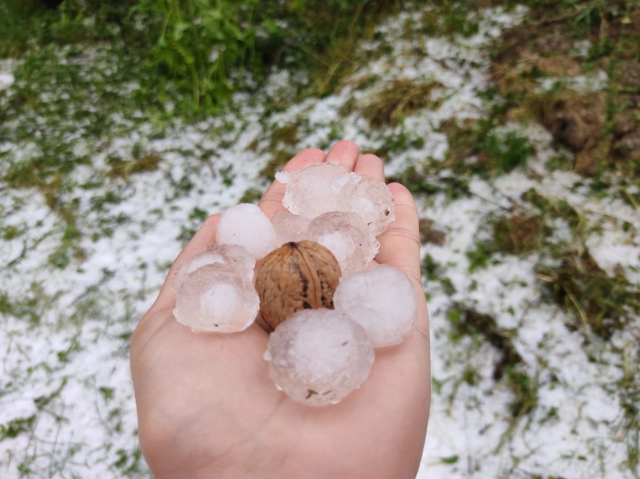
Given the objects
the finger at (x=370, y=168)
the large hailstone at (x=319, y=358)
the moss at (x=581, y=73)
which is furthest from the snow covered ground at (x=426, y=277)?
the large hailstone at (x=319, y=358)

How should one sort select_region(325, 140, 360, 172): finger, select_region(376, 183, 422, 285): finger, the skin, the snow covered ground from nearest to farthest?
the skin
select_region(376, 183, 422, 285): finger
the snow covered ground
select_region(325, 140, 360, 172): finger

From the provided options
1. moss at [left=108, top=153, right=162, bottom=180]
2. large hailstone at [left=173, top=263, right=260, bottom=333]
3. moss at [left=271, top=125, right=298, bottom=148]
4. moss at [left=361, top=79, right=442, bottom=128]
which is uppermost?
large hailstone at [left=173, top=263, right=260, bottom=333]

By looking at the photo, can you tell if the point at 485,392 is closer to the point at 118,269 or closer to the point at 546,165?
the point at 546,165

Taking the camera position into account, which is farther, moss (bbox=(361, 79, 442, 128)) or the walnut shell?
moss (bbox=(361, 79, 442, 128))

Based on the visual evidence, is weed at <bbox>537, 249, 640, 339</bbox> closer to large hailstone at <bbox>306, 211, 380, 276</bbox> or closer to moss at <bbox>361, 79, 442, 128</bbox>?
large hailstone at <bbox>306, 211, 380, 276</bbox>

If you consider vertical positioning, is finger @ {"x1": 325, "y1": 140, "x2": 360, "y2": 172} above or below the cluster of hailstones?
below

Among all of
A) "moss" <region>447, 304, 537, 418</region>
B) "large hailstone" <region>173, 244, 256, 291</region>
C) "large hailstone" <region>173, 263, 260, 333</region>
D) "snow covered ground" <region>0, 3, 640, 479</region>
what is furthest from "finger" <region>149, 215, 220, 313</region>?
"moss" <region>447, 304, 537, 418</region>

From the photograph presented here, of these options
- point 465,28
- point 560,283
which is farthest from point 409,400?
point 465,28

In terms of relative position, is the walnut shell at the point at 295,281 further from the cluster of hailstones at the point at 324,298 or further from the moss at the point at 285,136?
the moss at the point at 285,136
